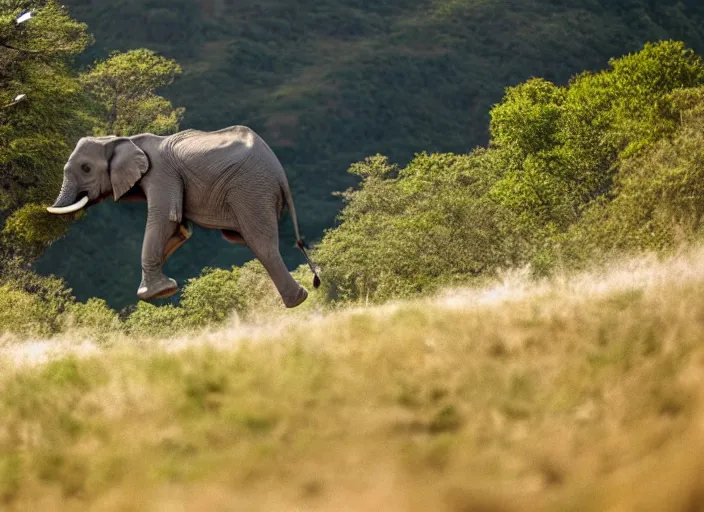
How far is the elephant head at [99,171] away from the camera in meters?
17.9

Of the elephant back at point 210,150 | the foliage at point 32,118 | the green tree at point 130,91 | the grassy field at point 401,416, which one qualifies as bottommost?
the green tree at point 130,91

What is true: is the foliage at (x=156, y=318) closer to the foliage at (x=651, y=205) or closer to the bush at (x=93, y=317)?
the bush at (x=93, y=317)

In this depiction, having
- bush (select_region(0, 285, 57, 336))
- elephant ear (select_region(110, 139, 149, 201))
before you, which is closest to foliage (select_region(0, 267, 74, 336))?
bush (select_region(0, 285, 57, 336))

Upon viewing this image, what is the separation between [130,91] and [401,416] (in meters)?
54.2

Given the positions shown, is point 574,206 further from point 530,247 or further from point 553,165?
point 530,247

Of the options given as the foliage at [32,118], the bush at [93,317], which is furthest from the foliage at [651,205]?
the bush at [93,317]

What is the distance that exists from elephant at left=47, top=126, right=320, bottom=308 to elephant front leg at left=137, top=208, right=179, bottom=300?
16 mm

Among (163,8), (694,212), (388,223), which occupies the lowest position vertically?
(163,8)

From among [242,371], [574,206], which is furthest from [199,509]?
[574,206]

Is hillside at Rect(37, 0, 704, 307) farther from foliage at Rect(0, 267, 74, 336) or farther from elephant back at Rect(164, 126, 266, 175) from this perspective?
elephant back at Rect(164, 126, 266, 175)

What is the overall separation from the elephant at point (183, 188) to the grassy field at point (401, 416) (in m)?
6.69

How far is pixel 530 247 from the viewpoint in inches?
1275

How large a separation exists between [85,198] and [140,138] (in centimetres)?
135

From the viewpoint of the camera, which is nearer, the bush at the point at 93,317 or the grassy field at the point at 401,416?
the grassy field at the point at 401,416
